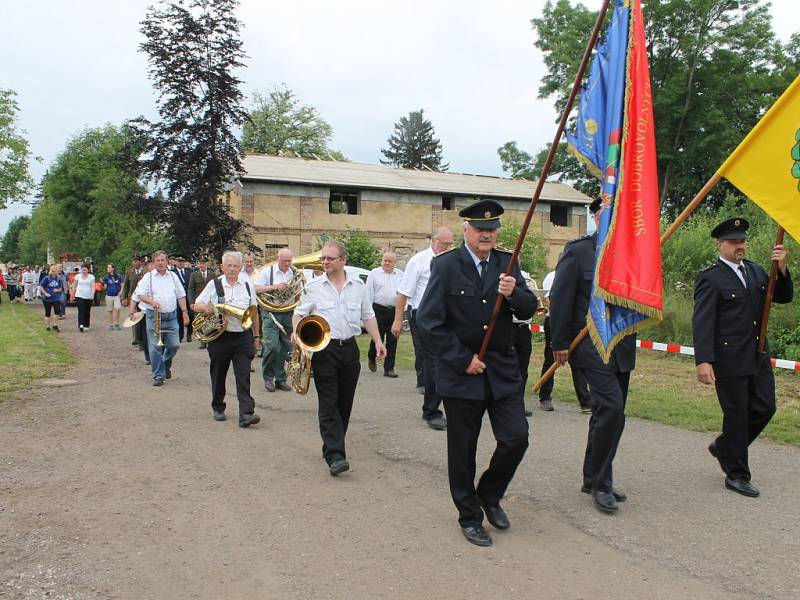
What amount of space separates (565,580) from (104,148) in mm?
57323

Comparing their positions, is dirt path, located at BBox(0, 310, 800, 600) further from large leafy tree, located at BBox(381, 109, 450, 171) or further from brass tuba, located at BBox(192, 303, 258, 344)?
large leafy tree, located at BBox(381, 109, 450, 171)

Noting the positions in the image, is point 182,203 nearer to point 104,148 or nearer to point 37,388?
point 37,388

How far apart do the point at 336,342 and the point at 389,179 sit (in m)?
32.1

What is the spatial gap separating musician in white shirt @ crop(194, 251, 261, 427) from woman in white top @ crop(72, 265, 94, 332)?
12.5 metres

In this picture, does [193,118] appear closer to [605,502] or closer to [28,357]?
[28,357]

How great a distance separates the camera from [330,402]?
6.43m

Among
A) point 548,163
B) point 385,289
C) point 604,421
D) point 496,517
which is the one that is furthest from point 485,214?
point 385,289

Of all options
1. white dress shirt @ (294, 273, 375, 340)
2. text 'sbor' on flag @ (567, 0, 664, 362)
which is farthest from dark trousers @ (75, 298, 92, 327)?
text 'sbor' on flag @ (567, 0, 664, 362)

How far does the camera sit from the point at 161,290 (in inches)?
444

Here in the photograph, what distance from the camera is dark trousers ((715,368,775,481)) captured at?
5715 mm

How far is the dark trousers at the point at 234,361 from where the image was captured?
8203mm

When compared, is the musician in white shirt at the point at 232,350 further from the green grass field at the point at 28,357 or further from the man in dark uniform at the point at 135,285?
the man in dark uniform at the point at 135,285

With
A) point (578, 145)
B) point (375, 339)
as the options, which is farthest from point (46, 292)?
point (578, 145)

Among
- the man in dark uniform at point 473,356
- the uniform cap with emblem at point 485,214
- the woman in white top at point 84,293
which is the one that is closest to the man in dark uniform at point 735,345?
the man in dark uniform at point 473,356
